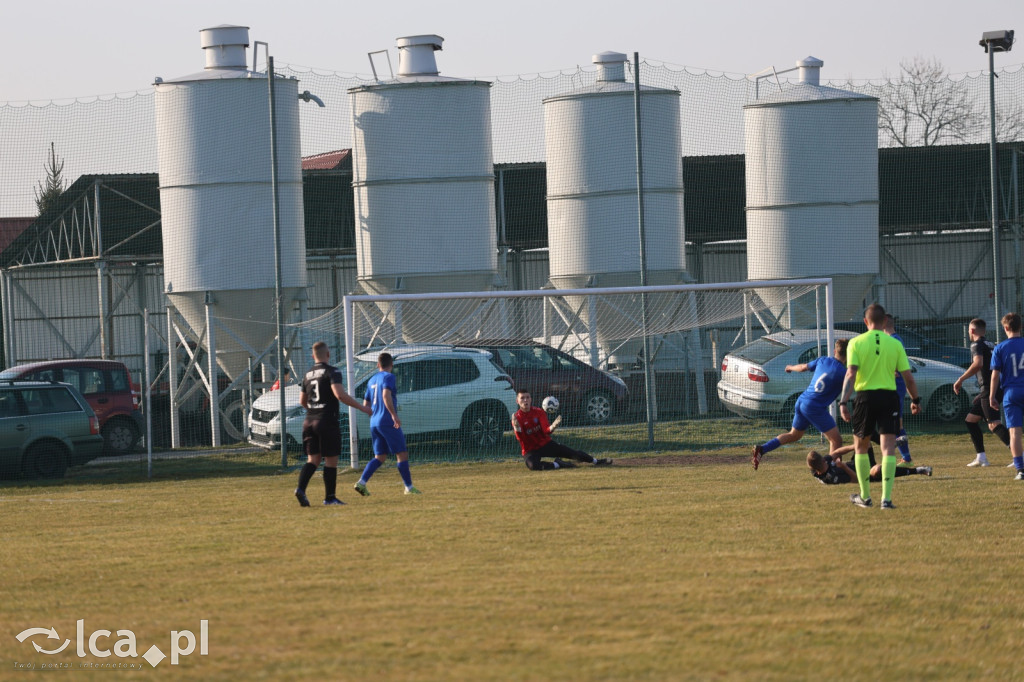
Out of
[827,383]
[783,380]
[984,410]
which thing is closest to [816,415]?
[827,383]

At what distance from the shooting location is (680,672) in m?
6.16

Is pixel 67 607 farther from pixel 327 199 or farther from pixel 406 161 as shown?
pixel 327 199

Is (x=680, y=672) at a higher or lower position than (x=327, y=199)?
lower

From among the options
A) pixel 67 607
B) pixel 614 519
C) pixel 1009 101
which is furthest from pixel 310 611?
pixel 1009 101

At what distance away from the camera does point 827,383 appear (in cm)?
1375

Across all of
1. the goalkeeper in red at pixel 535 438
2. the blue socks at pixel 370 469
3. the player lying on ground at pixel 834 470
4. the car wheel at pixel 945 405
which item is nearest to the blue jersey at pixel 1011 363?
the player lying on ground at pixel 834 470

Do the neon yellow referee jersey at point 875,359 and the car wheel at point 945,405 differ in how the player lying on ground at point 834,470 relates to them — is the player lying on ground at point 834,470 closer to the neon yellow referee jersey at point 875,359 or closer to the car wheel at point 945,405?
the neon yellow referee jersey at point 875,359

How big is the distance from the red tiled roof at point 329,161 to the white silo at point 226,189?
7.94m

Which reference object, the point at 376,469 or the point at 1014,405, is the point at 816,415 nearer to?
the point at 1014,405

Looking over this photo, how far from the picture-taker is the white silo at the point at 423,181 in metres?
22.9

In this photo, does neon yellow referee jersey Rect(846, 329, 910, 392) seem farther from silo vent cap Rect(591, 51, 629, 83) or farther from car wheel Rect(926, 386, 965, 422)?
silo vent cap Rect(591, 51, 629, 83)

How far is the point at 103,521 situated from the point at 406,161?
37.9 ft

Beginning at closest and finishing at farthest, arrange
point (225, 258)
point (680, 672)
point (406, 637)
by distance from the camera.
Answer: point (680, 672), point (406, 637), point (225, 258)

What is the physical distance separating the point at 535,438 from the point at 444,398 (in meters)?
2.81
